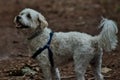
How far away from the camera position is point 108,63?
9.35 m

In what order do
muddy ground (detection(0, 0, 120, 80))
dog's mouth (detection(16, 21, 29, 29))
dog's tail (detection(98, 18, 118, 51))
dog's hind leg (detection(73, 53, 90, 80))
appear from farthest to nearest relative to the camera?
1. muddy ground (detection(0, 0, 120, 80))
2. dog's mouth (detection(16, 21, 29, 29))
3. dog's hind leg (detection(73, 53, 90, 80))
4. dog's tail (detection(98, 18, 118, 51))

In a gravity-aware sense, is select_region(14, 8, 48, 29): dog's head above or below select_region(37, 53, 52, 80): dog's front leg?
above

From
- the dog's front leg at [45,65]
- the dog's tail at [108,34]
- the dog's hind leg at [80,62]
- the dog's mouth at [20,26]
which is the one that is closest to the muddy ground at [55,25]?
the dog's mouth at [20,26]

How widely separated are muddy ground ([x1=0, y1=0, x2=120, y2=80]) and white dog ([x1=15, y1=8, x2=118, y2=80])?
0.59 meters

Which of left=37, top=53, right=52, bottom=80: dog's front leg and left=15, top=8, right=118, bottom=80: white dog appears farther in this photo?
left=37, top=53, right=52, bottom=80: dog's front leg

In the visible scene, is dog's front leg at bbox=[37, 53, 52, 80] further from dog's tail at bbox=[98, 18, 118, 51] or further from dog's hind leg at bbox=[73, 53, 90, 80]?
dog's tail at bbox=[98, 18, 118, 51]

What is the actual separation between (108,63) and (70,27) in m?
4.26

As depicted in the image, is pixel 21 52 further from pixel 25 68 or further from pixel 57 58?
pixel 57 58

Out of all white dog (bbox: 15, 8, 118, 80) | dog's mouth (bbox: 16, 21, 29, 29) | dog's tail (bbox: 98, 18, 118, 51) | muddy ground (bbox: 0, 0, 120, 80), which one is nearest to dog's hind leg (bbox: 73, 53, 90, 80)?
white dog (bbox: 15, 8, 118, 80)

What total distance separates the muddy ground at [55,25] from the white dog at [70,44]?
0.59 meters

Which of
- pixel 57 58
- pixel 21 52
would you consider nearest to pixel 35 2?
pixel 21 52

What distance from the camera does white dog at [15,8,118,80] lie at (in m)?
6.93

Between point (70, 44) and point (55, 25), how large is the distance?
6727 millimetres

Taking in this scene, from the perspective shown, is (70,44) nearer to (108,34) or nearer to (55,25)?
(108,34)
